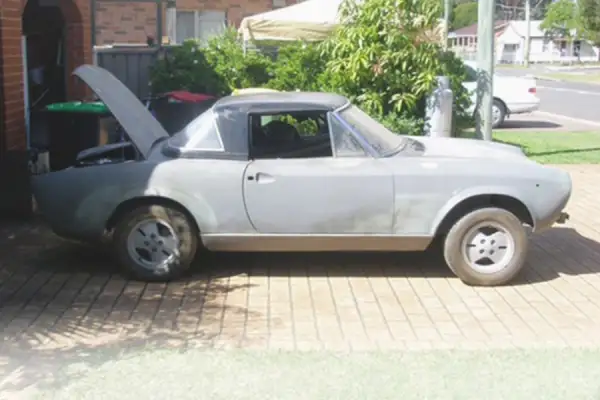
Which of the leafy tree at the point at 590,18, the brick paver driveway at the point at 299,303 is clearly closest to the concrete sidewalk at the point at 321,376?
the brick paver driveway at the point at 299,303

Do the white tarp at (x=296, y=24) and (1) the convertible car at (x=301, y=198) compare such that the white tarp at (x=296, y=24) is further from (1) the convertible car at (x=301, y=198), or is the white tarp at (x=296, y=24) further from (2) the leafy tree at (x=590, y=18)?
(2) the leafy tree at (x=590, y=18)

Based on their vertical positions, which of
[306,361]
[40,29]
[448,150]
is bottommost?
[306,361]

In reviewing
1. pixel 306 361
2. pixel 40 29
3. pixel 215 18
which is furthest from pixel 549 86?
pixel 306 361

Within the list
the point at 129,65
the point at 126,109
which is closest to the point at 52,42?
the point at 129,65

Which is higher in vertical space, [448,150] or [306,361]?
[448,150]

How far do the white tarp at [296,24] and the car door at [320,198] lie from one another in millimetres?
9657

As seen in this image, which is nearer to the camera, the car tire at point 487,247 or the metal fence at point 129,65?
the car tire at point 487,247

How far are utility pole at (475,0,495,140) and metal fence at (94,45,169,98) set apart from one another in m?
5.33

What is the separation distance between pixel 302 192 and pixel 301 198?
0.05 meters

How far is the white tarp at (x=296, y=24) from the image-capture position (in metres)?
16.5

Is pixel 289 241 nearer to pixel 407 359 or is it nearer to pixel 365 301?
pixel 365 301

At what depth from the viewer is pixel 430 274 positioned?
7.36 m

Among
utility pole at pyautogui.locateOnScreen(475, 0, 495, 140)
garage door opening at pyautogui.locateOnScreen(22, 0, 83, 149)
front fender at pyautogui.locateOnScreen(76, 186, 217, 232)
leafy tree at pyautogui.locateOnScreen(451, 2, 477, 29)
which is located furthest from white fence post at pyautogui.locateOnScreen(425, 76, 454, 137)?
leafy tree at pyautogui.locateOnScreen(451, 2, 477, 29)

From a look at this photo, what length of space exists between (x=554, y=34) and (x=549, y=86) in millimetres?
A: 51430
